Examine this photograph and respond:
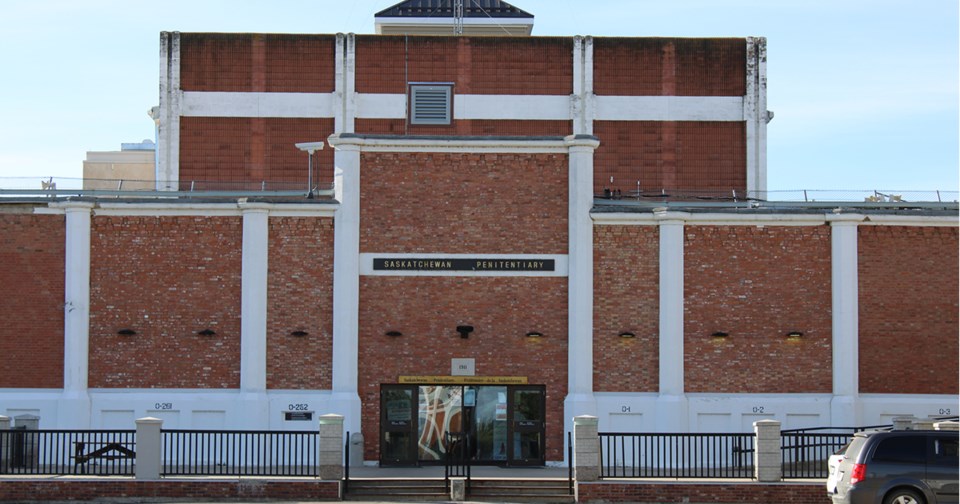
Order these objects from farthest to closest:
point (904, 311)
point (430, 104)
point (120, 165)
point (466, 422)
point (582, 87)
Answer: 1. point (120, 165)
2. point (430, 104)
3. point (582, 87)
4. point (904, 311)
5. point (466, 422)

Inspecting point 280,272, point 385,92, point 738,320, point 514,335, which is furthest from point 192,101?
point 738,320

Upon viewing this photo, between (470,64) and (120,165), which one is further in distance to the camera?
(120,165)

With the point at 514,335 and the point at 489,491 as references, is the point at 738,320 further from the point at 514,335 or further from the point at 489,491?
the point at 489,491

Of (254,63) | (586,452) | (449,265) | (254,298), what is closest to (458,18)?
(254,63)

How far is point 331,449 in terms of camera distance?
87.9ft

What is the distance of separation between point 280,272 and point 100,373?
4.85 meters

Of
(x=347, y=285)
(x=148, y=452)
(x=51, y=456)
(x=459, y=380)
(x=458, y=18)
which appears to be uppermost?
(x=458, y=18)

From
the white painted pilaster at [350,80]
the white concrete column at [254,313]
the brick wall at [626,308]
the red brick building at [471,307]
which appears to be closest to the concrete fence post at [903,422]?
the red brick building at [471,307]

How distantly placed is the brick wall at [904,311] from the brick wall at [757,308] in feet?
3.16

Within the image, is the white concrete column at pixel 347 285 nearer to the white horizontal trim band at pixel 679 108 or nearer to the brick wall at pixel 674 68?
the white horizontal trim band at pixel 679 108

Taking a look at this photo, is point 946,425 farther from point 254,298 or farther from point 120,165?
point 120,165

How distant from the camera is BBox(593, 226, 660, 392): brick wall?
105ft

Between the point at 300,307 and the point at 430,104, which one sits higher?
the point at 430,104

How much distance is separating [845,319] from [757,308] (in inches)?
80.8
